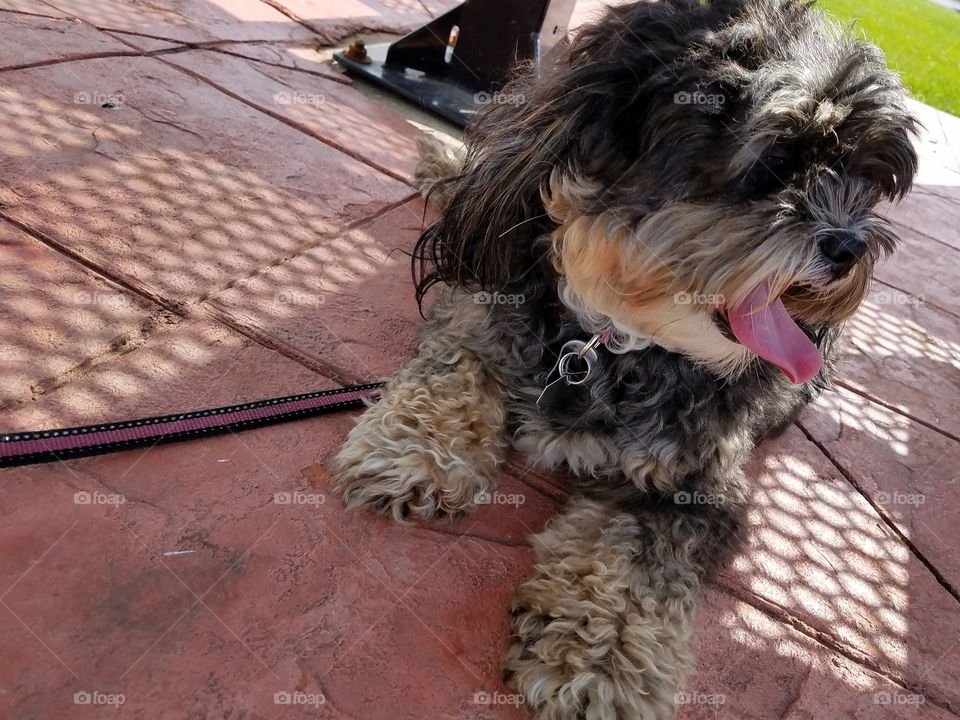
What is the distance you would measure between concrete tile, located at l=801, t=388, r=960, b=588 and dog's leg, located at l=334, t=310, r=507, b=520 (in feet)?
5.49

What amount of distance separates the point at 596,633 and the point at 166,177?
264cm

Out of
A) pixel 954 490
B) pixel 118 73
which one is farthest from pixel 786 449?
pixel 118 73

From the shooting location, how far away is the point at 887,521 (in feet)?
9.82

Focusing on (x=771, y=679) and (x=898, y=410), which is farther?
(x=898, y=410)

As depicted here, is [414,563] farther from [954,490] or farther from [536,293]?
[954,490]

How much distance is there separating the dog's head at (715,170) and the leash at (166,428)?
83cm

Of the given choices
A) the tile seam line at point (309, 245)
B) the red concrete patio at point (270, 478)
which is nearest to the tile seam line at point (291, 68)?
the red concrete patio at point (270, 478)

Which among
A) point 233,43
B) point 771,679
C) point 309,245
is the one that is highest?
point 233,43

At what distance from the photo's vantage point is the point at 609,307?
2232 millimetres

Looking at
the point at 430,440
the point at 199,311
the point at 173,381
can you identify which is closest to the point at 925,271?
the point at 430,440

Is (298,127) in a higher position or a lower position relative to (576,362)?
lower

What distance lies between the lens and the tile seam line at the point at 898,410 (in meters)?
3.63

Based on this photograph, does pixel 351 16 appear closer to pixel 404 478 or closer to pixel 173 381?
pixel 173 381

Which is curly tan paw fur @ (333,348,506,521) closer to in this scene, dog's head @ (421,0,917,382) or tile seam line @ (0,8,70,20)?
dog's head @ (421,0,917,382)
